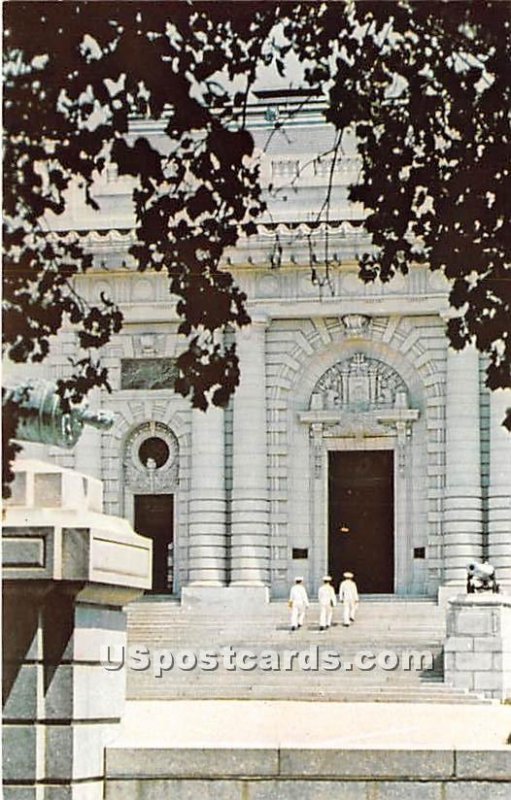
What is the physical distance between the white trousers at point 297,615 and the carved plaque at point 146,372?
6784 mm

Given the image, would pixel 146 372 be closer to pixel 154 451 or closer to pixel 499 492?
pixel 154 451

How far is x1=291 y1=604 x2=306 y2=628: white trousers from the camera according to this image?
114ft

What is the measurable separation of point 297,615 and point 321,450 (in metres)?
10.9

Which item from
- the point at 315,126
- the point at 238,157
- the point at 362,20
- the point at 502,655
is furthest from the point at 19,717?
the point at 502,655

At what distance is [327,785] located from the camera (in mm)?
8562

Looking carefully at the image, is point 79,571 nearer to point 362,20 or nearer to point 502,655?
point 362,20

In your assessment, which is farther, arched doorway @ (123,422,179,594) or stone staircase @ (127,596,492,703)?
arched doorway @ (123,422,179,594)


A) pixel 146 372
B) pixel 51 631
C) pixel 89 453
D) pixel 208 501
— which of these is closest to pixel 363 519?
pixel 208 501

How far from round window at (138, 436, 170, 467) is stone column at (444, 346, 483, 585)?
740 cm

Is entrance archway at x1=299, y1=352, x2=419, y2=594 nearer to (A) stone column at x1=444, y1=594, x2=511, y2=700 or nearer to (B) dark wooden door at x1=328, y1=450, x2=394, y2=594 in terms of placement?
(B) dark wooden door at x1=328, y1=450, x2=394, y2=594

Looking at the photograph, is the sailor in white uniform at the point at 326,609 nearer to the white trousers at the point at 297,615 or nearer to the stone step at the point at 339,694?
the white trousers at the point at 297,615

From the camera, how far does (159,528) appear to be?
4569 centimetres

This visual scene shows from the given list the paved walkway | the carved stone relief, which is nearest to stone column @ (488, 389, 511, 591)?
the carved stone relief

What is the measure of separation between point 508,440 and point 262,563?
Result: 23.0ft
